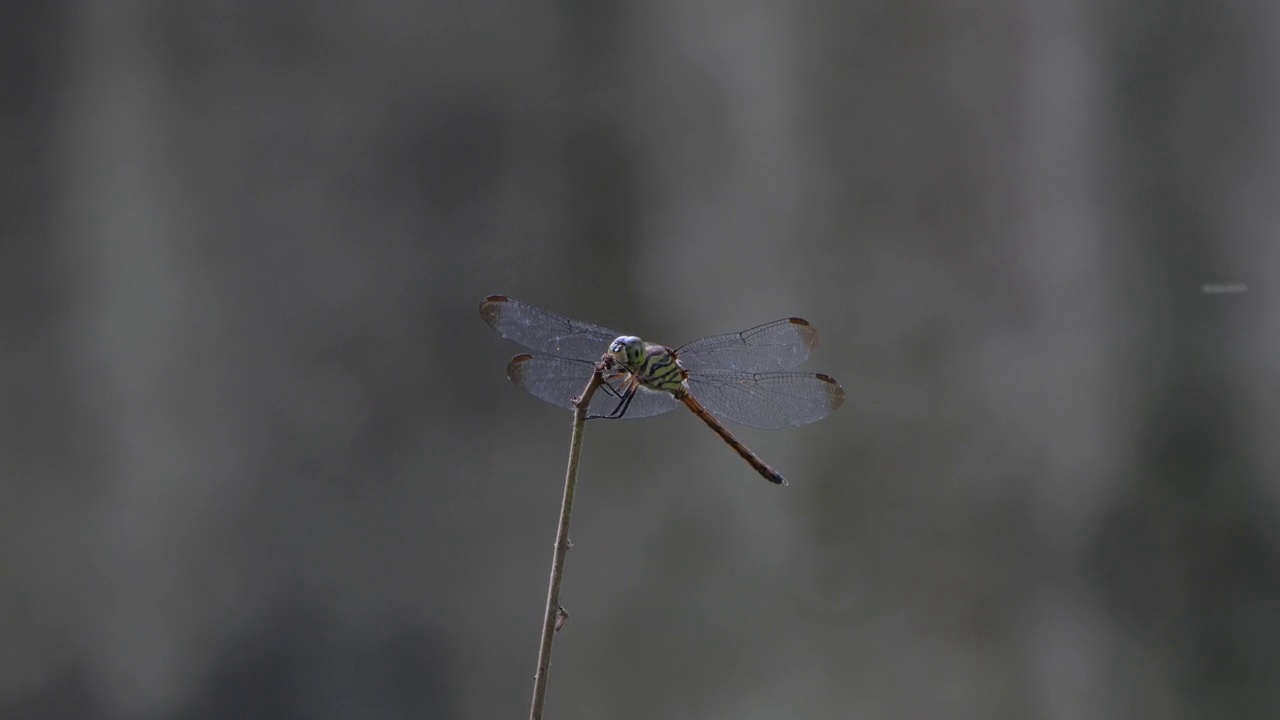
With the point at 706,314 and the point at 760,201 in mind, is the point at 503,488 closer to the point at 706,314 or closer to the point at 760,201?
the point at 706,314

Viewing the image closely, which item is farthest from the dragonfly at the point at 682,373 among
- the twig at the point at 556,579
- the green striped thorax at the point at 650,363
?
the twig at the point at 556,579

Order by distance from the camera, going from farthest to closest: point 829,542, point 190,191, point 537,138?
point 829,542, point 537,138, point 190,191

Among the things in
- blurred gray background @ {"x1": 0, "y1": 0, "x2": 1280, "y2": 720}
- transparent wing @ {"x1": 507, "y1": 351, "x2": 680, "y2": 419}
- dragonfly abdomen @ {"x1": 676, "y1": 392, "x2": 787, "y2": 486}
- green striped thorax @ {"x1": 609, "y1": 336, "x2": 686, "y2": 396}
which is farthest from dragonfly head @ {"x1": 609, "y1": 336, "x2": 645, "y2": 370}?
blurred gray background @ {"x1": 0, "y1": 0, "x2": 1280, "y2": 720}

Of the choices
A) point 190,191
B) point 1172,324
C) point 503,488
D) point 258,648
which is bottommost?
point 258,648

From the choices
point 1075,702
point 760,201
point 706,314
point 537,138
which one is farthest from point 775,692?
point 537,138

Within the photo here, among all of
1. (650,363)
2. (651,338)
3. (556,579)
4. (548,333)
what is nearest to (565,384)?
(548,333)

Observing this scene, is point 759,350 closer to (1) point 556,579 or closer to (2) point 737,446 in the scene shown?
(2) point 737,446

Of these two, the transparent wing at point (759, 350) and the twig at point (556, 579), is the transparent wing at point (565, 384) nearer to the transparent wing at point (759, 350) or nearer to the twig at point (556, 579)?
the transparent wing at point (759, 350)
